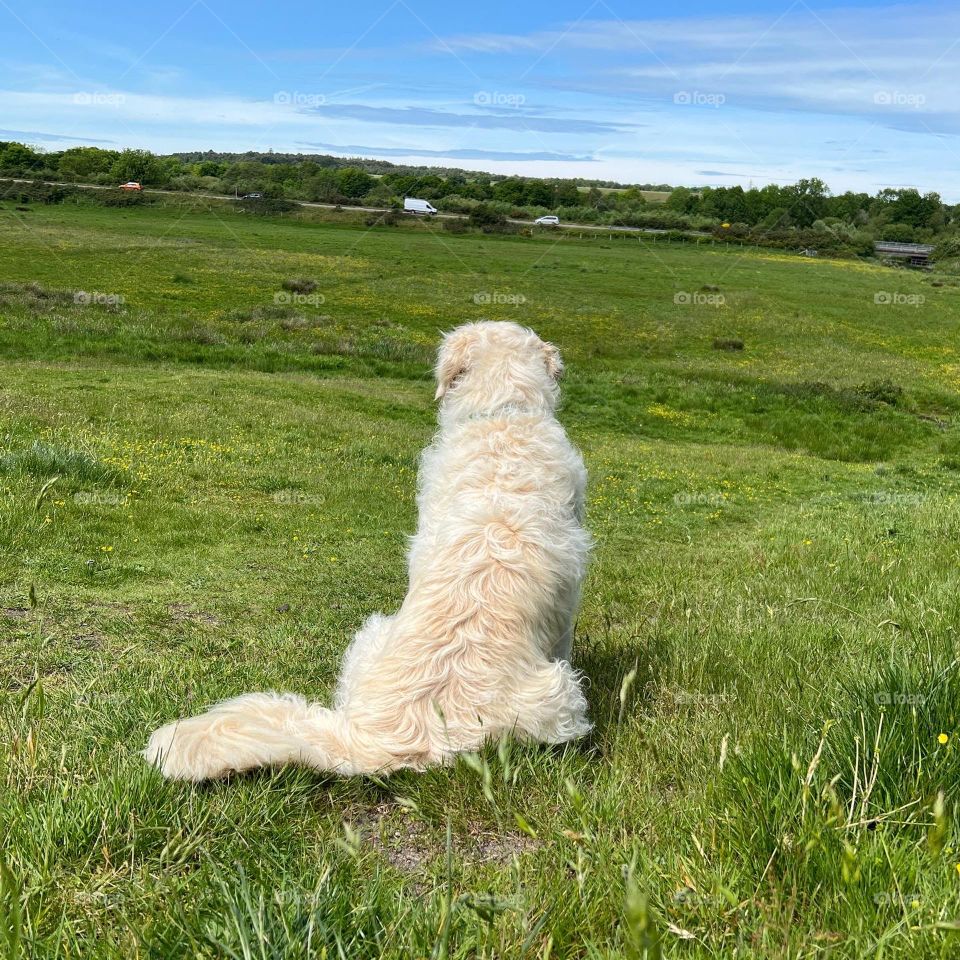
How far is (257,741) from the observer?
3271 mm

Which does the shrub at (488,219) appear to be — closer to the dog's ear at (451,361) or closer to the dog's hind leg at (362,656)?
the dog's ear at (451,361)

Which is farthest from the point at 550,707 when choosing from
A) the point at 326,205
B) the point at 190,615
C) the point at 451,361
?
the point at 326,205

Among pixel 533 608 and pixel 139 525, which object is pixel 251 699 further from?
pixel 139 525

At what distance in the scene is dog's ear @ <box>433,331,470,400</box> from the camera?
6.12m

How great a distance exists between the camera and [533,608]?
162 inches

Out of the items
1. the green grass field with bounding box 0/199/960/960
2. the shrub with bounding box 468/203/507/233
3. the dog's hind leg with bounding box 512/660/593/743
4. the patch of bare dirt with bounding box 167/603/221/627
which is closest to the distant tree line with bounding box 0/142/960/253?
the shrub with bounding box 468/203/507/233

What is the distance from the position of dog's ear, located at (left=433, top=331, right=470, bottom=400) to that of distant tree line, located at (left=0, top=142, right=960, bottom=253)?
76.2 metres

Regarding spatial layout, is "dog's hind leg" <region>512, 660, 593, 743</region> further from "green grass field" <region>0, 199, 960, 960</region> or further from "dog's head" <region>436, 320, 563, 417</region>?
"dog's head" <region>436, 320, 563, 417</region>

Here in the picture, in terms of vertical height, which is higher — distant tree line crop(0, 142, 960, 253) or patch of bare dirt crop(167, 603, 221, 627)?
distant tree line crop(0, 142, 960, 253)

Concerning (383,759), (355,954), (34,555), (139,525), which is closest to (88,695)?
(383,759)

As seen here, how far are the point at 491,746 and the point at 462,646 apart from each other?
1.63 ft

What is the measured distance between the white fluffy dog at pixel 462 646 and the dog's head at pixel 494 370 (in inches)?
10.3

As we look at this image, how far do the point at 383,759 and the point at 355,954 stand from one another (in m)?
1.39

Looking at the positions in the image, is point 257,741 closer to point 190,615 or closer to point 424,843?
point 424,843
